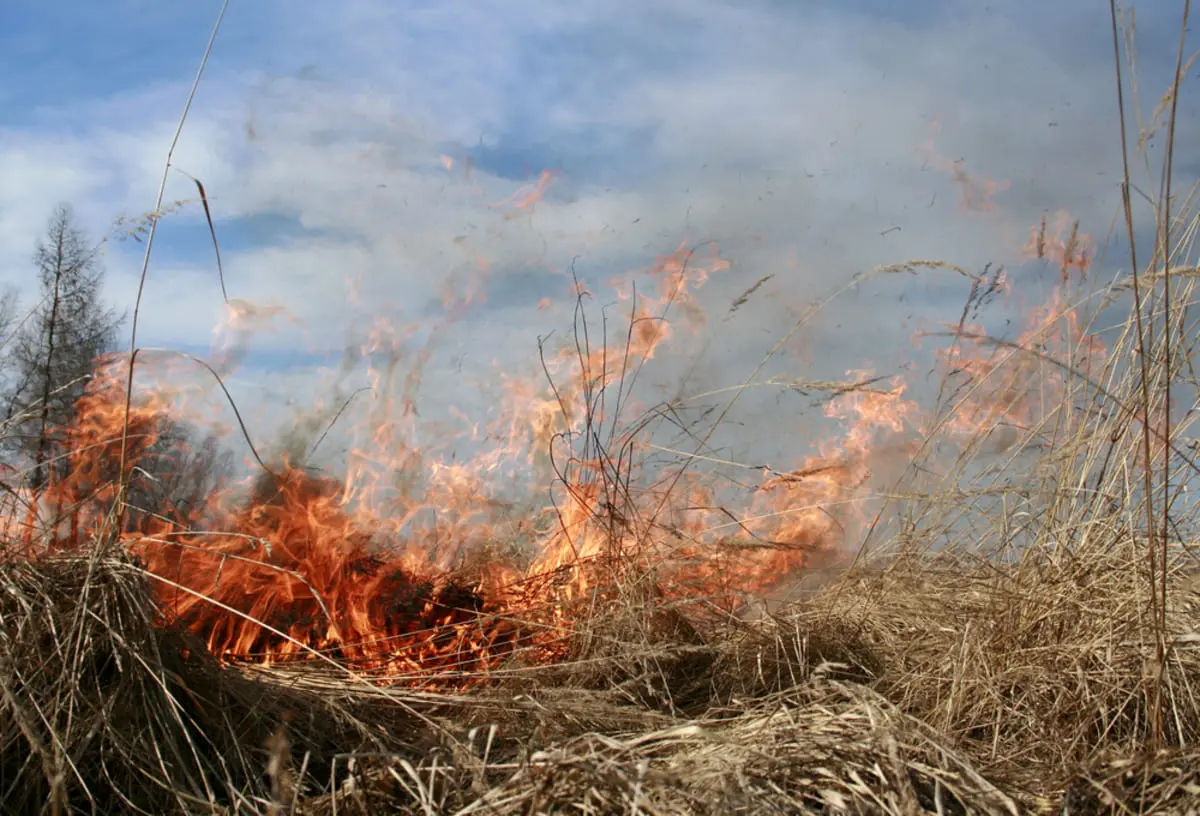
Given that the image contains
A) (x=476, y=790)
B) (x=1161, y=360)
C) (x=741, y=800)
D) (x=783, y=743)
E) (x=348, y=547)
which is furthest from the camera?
(x=348, y=547)

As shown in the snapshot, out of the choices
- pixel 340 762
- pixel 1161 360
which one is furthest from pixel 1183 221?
pixel 340 762

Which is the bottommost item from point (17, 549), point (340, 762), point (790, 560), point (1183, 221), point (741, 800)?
point (790, 560)

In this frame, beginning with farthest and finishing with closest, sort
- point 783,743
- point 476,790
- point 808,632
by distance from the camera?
point 808,632 < point 783,743 < point 476,790

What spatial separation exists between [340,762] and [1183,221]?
2.77 m

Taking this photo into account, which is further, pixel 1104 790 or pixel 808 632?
pixel 808 632

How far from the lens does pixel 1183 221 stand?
2.68 meters

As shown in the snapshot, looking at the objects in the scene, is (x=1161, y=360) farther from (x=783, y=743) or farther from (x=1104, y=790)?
(x=783, y=743)

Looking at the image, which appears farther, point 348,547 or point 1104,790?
point 348,547

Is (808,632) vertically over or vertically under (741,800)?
under

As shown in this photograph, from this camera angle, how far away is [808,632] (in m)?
2.61

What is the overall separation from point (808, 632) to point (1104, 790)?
109cm

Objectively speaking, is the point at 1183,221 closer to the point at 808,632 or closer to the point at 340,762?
the point at 808,632

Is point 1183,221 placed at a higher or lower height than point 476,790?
higher

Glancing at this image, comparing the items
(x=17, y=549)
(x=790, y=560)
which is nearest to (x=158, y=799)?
(x=17, y=549)
